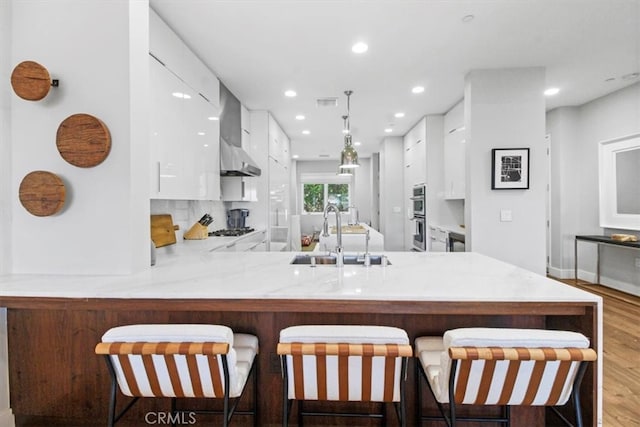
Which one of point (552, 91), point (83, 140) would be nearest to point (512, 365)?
point (83, 140)

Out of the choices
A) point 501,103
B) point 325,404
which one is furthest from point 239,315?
point 501,103

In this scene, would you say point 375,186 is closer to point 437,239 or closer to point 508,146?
point 437,239

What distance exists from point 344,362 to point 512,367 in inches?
22.9

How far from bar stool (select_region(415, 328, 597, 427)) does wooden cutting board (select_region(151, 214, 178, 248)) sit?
7.53 ft

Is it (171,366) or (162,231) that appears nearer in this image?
(171,366)

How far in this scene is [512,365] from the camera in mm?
1153

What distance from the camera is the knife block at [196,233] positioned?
11.0 ft

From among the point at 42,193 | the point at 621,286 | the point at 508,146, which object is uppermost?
the point at 508,146

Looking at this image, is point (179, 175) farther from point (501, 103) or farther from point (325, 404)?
point (501, 103)

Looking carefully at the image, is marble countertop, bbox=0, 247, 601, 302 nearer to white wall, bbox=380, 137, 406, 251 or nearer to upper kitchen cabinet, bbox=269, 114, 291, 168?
upper kitchen cabinet, bbox=269, 114, 291, 168

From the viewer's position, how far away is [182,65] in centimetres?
276

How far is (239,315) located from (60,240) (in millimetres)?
1067

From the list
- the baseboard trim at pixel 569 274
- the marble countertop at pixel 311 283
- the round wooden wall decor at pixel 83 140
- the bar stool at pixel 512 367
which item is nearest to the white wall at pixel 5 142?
the marble countertop at pixel 311 283

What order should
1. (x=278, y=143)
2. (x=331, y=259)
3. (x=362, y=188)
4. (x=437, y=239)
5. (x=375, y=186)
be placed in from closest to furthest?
(x=331, y=259) → (x=437, y=239) → (x=278, y=143) → (x=375, y=186) → (x=362, y=188)
